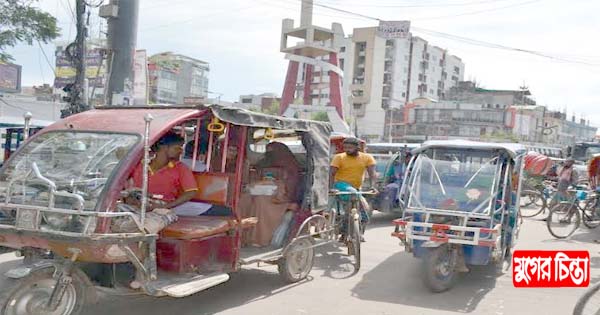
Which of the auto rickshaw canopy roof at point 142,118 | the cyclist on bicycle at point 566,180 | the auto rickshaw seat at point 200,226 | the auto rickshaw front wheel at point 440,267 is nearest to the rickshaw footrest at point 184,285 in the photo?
the auto rickshaw seat at point 200,226

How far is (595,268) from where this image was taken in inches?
329

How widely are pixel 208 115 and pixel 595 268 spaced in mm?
6370

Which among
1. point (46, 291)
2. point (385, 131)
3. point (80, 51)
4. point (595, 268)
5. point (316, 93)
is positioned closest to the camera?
point (46, 291)

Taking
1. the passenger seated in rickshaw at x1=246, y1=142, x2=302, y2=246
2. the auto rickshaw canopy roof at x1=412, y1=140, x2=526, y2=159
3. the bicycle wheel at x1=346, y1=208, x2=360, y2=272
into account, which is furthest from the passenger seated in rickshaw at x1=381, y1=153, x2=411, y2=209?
the passenger seated in rickshaw at x1=246, y1=142, x2=302, y2=246

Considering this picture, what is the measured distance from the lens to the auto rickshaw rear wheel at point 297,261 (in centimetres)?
659

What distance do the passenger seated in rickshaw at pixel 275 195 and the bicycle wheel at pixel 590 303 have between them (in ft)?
11.1

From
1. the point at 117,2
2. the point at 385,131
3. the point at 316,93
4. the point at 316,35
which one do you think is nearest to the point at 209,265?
the point at 117,2

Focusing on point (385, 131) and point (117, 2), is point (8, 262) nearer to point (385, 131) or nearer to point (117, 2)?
point (117, 2)

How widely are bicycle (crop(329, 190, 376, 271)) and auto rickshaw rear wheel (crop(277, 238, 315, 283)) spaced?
2.51 feet

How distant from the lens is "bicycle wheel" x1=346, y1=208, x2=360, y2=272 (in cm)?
745

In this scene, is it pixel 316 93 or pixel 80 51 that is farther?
pixel 316 93

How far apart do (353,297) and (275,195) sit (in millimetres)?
1533

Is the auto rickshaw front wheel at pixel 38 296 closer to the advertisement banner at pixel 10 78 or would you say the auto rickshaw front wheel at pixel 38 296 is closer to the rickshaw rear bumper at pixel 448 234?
the rickshaw rear bumper at pixel 448 234

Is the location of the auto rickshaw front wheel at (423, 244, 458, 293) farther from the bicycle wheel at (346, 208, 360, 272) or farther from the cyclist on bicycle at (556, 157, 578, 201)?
the cyclist on bicycle at (556, 157, 578, 201)
